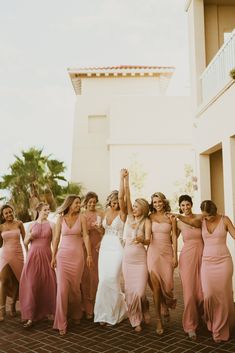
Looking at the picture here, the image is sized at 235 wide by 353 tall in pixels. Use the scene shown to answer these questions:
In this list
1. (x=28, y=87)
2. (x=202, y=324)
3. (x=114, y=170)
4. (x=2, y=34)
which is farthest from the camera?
(x=28, y=87)

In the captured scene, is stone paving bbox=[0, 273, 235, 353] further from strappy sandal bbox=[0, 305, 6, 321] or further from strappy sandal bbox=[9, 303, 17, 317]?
strappy sandal bbox=[9, 303, 17, 317]

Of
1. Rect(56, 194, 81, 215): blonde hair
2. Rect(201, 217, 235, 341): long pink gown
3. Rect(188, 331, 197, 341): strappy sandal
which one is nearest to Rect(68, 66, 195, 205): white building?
Rect(56, 194, 81, 215): blonde hair

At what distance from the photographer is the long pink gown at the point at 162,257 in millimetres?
6441

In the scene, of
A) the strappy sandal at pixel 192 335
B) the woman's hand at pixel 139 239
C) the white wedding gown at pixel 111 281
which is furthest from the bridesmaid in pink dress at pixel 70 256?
the strappy sandal at pixel 192 335

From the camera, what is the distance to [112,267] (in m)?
6.58

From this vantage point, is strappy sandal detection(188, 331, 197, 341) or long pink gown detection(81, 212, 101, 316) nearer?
strappy sandal detection(188, 331, 197, 341)

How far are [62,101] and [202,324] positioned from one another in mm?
29569

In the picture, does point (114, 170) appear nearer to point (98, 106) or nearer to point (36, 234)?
point (98, 106)

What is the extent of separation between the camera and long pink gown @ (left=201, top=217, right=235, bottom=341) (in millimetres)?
5703

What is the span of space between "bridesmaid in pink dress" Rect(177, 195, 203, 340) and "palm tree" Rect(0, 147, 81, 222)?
14.0 metres

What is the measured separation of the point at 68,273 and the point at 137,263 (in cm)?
112

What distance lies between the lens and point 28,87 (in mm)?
33531

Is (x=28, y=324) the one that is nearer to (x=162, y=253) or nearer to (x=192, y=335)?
(x=162, y=253)

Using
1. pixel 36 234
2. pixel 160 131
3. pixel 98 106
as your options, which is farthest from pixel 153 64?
pixel 36 234
